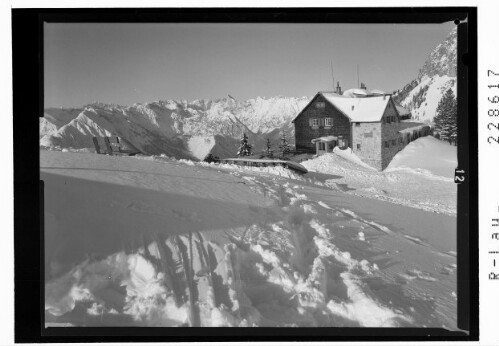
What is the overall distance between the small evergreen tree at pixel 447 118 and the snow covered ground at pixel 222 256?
0.39 metres

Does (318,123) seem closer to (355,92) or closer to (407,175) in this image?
(355,92)

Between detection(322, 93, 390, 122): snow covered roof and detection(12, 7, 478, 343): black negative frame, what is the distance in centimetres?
63

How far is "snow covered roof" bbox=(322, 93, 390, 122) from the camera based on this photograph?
407cm

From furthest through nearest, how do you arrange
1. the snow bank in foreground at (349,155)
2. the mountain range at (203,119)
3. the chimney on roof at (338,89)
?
the snow bank in foreground at (349,155) → the chimney on roof at (338,89) → the mountain range at (203,119)

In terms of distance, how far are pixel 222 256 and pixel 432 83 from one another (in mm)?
2259

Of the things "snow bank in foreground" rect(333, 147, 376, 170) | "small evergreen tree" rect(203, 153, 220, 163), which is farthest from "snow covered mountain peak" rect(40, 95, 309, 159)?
"snow bank in foreground" rect(333, 147, 376, 170)

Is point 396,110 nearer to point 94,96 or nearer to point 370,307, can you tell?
point 370,307

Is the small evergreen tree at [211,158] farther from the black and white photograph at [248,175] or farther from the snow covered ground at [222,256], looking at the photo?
the snow covered ground at [222,256]

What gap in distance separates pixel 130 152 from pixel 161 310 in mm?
1378

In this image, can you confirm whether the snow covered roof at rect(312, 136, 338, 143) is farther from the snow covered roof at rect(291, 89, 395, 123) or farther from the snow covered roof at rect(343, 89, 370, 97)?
the snow covered roof at rect(343, 89, 370, 97)

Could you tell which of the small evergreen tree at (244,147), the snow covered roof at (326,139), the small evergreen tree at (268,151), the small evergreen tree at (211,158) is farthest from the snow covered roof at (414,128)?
the small evergreen tree at (211,158)

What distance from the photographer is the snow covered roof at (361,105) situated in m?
4.07

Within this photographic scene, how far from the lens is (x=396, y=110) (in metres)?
4.04

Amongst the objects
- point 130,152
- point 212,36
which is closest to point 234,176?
point 130,152
